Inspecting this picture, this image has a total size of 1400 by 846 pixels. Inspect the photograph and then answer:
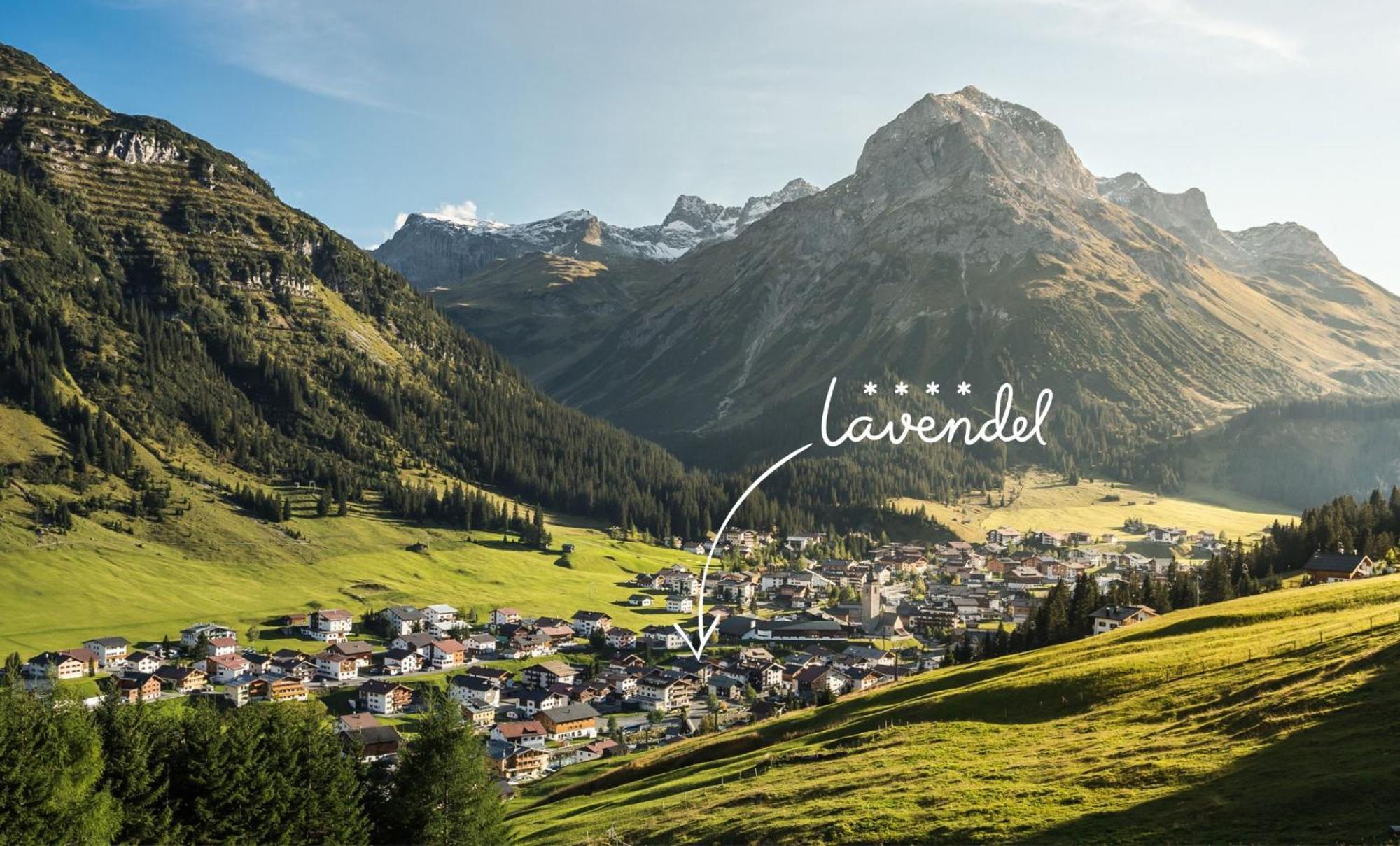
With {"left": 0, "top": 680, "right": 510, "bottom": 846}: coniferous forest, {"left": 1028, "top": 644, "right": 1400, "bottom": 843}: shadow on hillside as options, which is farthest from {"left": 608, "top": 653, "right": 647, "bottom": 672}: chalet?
{"left": 1028, "top": 644, "right": 1400, "bottom": 843}: shadow on hillside

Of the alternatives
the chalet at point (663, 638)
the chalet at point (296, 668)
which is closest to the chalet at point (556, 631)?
the chalet at point (663, 638)

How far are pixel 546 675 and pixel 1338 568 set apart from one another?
104870mm

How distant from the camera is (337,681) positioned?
140 m

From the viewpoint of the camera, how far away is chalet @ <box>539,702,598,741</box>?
123 metres

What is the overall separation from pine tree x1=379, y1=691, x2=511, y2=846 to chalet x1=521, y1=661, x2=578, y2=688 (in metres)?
89.8

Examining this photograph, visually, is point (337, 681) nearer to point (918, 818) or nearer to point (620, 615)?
point (620, 615)

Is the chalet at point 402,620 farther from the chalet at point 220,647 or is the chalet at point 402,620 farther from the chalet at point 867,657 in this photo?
the chalet at point 867,657

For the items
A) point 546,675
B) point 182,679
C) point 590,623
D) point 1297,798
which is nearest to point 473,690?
point 546,675

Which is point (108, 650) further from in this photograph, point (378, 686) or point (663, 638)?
point (663, 638)

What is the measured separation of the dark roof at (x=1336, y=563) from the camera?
340 feet

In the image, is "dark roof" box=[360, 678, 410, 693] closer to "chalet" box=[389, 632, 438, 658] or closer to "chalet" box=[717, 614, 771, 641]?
"chalet" box=[389, 632, 438, 658]

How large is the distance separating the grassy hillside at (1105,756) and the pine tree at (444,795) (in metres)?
4.30

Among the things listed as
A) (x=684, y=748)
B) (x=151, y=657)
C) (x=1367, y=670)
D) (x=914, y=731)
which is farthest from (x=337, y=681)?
(x=1367, y=670)

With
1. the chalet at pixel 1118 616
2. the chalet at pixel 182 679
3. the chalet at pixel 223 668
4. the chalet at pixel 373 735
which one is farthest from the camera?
the chalet at pixel 223 668
